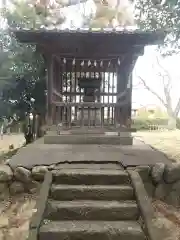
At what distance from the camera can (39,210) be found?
4.56 meters

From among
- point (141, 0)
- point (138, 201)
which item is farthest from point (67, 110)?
point (138, 201)

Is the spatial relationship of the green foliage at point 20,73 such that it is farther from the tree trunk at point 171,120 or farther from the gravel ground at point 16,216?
the tree trunk at point 171,120

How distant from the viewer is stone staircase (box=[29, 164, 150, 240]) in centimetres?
430

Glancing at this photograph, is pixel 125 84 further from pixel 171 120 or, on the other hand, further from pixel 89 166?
pixel 171 120

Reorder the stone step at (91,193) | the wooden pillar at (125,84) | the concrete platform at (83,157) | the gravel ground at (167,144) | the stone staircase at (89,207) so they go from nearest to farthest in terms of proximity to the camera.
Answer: the stone staircase at (89,207)
the stone step at (91,193)
the concrete platform at (83,157)
the wooden pillar at (125,84)
the gravel ground at (167,144)

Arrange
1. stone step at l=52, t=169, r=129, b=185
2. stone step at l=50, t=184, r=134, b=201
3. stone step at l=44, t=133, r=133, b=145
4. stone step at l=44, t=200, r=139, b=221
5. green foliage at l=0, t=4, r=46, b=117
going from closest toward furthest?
1. stone step at l=44, t=200, r=139, b=221
2. stone step at l=50, t=184, r=134, b=201
3. stone step at l=52, t=169, r=129, b=185
4. stone step at l=44, t=133, r=133, b=145
5. green foliage at l=0, t=4, r=46, b=117

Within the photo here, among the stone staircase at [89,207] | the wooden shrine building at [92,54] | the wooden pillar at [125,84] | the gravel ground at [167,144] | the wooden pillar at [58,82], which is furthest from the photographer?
the gravel ground at [167,144]

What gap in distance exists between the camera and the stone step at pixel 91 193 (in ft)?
16.7

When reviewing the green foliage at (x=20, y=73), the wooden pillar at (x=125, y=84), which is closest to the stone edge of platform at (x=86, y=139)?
the wooden pillar at (x=125, y=84)

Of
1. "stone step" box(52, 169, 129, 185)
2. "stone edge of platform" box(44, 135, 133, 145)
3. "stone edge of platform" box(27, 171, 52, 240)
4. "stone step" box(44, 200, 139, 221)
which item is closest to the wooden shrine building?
"stone edge of platform" box(44, 135, 133, 145)

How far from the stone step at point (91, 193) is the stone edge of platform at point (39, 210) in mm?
160

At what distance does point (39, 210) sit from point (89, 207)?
750 mm

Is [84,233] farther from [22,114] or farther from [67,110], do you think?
[22,114]

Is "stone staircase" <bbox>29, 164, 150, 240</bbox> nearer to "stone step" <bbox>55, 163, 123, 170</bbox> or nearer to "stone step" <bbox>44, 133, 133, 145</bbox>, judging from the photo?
"stone step" <bbox>55, 163, 123, 170</bbox>
